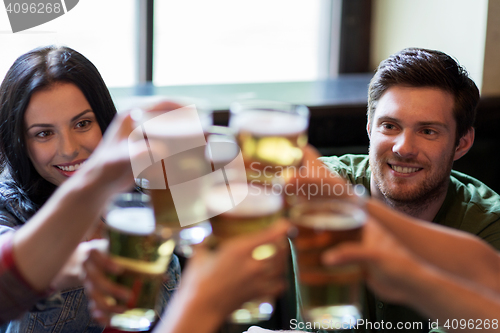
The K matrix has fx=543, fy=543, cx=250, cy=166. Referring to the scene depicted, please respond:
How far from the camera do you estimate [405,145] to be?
64.6 inches

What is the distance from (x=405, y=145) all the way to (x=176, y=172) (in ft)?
3.25

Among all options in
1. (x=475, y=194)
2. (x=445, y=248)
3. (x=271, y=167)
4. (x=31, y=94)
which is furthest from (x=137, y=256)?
(x=475, y=194)

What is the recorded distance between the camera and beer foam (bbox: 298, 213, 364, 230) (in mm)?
764

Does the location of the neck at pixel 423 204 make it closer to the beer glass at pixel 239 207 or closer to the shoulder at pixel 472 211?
the shoulder at pixel 472 211

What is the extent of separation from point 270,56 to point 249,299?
108 inches

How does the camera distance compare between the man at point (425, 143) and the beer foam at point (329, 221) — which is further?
the man at point (425, 143)

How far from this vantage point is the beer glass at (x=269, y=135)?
2.74ft

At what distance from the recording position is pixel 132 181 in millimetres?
904

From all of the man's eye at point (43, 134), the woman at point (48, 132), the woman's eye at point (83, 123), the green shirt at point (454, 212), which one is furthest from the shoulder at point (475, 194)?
the man's eye at point (43, 134)

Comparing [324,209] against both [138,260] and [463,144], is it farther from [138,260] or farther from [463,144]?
[463,144]

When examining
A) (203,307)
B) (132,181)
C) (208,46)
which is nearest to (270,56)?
(208,46)

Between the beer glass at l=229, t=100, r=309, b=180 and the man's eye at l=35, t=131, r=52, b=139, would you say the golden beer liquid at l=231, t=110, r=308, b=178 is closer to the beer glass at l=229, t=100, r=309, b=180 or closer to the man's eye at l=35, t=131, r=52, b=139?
the beer glass at l=229, t=100, r=309, b=180

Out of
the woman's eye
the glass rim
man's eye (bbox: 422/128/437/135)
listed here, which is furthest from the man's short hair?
the glass rim

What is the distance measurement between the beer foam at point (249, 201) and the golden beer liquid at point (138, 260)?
11 centimetres
